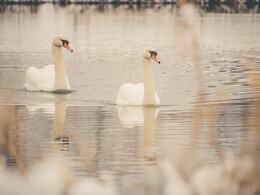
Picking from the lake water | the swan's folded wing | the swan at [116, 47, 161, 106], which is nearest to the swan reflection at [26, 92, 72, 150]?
the lake water

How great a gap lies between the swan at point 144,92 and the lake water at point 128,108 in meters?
0.21

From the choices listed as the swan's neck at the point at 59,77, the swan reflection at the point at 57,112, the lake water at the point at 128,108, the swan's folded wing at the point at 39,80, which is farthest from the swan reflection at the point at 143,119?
the swan's folded wing at the point at 39,80

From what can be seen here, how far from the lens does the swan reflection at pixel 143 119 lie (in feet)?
27.9

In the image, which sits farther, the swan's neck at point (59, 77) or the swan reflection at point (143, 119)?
the swan's neck at point (59, 77)

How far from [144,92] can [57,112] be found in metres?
1.58

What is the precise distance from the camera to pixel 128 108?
39.4 feet

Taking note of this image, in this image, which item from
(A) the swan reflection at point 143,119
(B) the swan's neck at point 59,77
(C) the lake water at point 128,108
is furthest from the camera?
(B) the swan's neck at point 59,77

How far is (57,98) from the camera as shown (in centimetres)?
1374

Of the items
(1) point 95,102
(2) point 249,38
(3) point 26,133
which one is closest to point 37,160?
(3) point 26,133

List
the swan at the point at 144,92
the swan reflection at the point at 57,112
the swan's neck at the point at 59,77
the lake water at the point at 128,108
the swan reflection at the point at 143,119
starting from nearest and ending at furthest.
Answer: the lake water at the point at 128,108 < the swan reflection at the point at 143,119 < the swan reflection at the point at 57,112 < the swan at the point at 144,92 < the swan's neck at the point at 59,77

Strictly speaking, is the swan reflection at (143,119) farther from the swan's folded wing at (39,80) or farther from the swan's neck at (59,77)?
the swan's folded wing at (39,80)

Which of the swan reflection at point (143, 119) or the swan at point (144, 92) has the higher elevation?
the swan at point (144, 92)

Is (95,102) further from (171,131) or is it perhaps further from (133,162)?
(133,162)

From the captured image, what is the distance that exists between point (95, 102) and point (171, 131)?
12.9 ft
